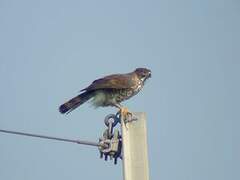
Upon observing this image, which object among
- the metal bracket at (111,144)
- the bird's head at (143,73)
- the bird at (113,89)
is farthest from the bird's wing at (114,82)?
the metal bracket at (111,144)

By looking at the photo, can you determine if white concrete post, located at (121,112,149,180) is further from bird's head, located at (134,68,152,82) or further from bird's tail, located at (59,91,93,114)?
bird's head, located at (134,68,152,82)

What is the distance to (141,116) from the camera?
4.49m

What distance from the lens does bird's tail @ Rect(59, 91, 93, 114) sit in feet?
25.0

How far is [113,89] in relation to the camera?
9.09m

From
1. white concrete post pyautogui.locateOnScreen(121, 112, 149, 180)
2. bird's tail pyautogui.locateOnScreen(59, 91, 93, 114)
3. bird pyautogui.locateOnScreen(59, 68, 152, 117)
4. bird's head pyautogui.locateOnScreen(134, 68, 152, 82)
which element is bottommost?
white concrete post pyautogui.locateOnScreen(121, 112, 149, 180)

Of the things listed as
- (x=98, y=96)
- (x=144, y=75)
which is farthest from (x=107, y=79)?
(x=144, y=75)

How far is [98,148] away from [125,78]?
4671mm

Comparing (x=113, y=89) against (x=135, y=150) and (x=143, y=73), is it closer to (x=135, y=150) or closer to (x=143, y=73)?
(x=143, y=73)

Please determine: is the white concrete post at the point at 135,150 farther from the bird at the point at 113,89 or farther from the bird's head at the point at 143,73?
the bird's head at the point at 143,73

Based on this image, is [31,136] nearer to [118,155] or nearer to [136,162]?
[118,155]

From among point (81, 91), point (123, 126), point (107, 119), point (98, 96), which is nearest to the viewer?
point (123, 126)

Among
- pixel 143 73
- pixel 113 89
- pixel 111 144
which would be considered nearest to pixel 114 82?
pixel 113 89

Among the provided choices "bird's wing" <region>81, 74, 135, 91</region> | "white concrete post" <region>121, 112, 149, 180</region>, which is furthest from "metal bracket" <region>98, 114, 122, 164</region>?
"bird's wing" <region>81, 74, 135, 91</region>

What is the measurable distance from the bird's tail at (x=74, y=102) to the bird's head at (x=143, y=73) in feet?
5.00
